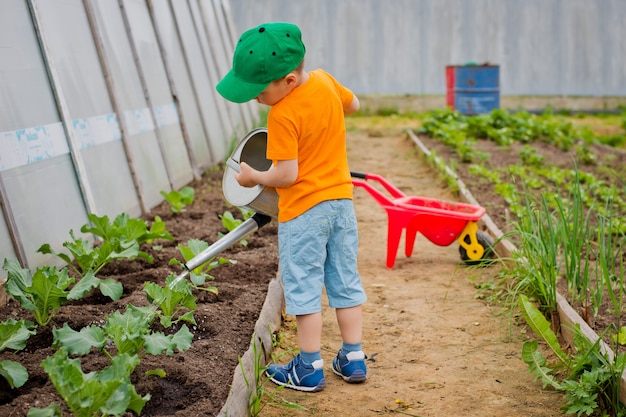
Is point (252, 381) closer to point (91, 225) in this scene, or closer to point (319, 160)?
point (319, 160)

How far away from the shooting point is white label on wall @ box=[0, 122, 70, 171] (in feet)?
13.6

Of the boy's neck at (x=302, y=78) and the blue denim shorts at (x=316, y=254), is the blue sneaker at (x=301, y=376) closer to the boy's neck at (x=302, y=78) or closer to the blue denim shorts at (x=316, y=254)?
the blue denim shorts at (x=316, y=254)

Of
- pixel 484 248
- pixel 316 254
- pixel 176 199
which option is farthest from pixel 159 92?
pixel 316 254

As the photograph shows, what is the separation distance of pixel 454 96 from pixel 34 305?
454 inches

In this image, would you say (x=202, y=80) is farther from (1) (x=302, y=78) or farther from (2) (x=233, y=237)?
(1) (x=302, y=78)

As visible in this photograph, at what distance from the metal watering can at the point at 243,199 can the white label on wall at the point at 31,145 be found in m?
1.25

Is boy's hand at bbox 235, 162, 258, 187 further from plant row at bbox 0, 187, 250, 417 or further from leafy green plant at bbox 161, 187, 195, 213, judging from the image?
leafy green plant at bbox 161, 187, 195, 213

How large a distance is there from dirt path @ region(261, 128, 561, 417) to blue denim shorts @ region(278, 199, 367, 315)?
0.40 meters

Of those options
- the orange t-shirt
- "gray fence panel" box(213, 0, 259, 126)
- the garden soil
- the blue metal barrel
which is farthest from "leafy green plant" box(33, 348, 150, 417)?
the blue metal barrel

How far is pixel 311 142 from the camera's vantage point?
3.27 m

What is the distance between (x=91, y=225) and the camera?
4789 mm

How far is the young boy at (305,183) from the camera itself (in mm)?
3117

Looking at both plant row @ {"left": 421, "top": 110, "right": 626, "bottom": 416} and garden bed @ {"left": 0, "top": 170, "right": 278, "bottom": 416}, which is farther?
plant row @ {"left": 421, "top": 110, "right": 626, "bottom": 416}

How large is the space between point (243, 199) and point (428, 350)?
119 centimetres
